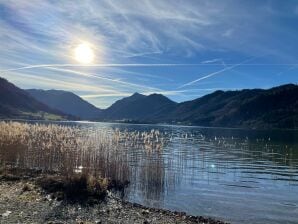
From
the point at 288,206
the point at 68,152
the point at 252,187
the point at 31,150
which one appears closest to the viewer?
the point at 288,206

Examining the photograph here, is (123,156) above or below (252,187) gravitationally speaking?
above

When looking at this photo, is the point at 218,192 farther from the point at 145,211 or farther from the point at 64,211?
the point at 64,211

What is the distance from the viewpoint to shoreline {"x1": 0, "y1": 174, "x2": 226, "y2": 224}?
50.5 ft

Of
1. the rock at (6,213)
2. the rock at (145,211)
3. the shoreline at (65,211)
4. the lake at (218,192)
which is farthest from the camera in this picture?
the lake at (218,192)

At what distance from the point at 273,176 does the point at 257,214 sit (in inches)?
721

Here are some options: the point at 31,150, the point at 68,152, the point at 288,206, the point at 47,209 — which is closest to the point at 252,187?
the point at 288,206

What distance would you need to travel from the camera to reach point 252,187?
32125 mm

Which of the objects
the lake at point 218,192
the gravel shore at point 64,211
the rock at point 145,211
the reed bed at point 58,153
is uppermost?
the reed bed at point 58,153

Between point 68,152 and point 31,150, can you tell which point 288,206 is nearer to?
point 68,152

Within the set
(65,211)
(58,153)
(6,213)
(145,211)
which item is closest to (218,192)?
(145,211)

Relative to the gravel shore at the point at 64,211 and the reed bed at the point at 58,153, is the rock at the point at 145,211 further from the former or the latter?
the reed bed at the point at 58,153

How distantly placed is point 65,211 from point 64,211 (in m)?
0.04

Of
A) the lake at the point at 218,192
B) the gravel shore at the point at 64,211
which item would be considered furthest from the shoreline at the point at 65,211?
the lake at the point at 218,192

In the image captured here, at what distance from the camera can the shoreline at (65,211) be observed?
606 inches
